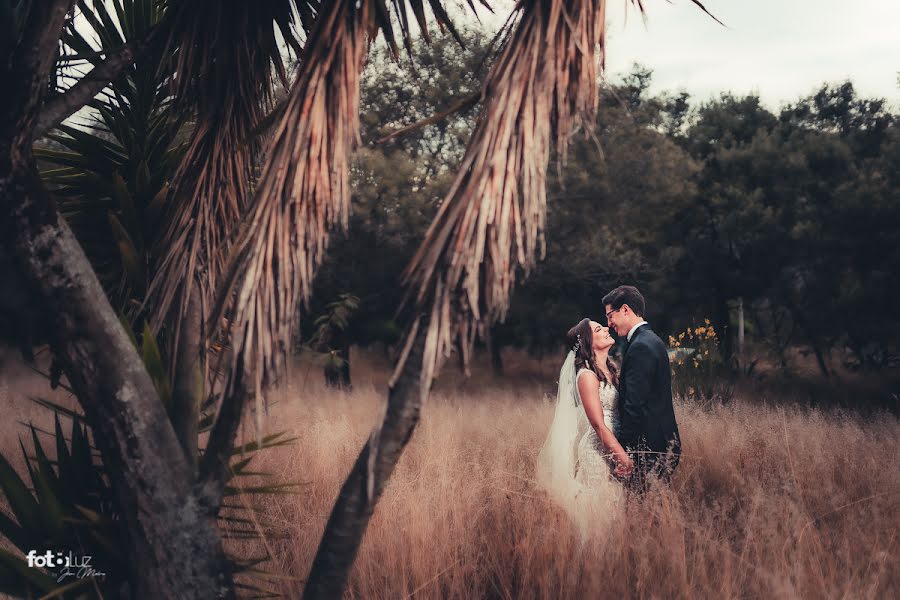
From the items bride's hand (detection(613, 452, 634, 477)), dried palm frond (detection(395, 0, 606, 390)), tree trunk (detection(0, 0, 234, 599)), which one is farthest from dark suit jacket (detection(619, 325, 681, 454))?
tree trunk (detection(0, 0, 234, 599))

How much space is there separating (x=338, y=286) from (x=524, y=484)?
34.4ft

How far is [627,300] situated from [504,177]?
8.07ft

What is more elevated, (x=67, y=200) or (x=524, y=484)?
(x=67, y=200)

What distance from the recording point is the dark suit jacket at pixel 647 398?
4.06 meters

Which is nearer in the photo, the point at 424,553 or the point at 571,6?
the point at 571,6

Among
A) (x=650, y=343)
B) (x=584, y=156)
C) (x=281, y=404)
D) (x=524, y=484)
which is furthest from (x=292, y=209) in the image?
(x=584, y=156)

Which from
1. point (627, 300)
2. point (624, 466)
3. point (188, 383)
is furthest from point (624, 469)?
point (188, 383)

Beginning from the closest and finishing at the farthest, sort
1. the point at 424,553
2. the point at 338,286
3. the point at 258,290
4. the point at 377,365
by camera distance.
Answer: the point at 258,290 < the point at 424,553 < the point at 338,286 < the point at 377,365

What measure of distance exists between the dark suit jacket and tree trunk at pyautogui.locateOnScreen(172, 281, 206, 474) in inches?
94.6

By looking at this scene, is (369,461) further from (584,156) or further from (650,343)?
(584,156)

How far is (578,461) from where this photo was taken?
4516 mm

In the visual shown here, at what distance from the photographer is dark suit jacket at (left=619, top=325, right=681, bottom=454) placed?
4.06 m

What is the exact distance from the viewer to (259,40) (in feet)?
9.86

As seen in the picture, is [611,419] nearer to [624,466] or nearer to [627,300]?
[624,466]
